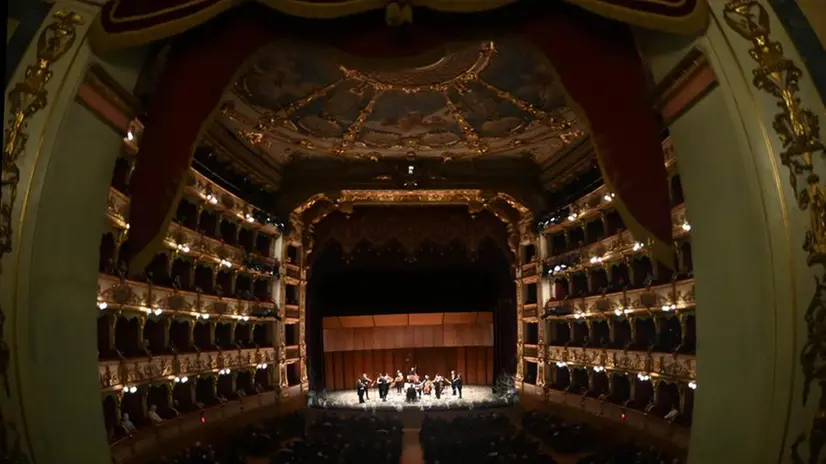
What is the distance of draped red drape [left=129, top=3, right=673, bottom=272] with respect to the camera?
630 cm

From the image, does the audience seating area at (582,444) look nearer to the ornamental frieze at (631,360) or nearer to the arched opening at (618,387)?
the arched opening at (618,387)

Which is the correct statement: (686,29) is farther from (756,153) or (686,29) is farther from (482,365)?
(482,365)

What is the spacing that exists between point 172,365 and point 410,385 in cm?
1238

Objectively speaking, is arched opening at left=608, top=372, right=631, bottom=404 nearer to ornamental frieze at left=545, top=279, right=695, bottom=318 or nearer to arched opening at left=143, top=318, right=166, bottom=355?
ornamental frieze at left=545, top=279, right=695, bottom=318

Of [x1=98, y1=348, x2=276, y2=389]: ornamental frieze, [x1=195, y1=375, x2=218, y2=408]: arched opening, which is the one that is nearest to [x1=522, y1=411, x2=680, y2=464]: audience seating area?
[x1=98, y1=348, x2=276, y2=389]: ornamental frieze

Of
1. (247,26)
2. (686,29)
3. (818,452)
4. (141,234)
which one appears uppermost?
(247,26)

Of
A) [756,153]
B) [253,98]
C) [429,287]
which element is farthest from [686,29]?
[429,287]

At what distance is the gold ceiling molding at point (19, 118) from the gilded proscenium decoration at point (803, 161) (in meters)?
5.97

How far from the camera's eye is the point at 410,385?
977 inches

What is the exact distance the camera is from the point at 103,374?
36.2ft

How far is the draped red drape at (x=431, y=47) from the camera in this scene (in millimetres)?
6301

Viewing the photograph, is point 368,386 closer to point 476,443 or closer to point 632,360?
point 476,443

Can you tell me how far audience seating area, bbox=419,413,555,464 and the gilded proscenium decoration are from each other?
24.1 ft

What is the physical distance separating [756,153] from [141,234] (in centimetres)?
592
